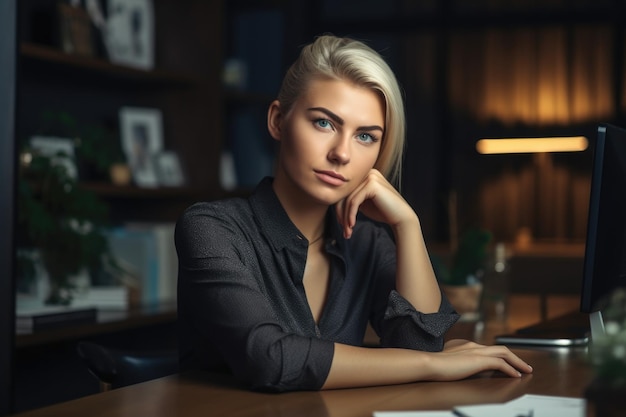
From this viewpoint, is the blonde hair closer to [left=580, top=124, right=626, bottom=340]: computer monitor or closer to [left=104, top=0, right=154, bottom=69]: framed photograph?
[left=580, top=124, right=626, bottom=340]: computer monitor

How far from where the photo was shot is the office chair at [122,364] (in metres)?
1.96

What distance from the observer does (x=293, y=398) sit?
1446 mm

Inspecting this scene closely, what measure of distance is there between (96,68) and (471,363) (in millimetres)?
2461

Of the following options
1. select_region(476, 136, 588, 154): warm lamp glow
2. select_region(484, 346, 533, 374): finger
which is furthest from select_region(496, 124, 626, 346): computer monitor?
select_region(476, 136, 588, 154): warm lamp glow

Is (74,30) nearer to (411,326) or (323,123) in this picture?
(323,123)

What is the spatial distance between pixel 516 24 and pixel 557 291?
3286mm

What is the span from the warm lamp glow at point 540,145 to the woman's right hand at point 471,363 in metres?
3.87

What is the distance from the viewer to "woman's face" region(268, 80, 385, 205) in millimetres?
1767

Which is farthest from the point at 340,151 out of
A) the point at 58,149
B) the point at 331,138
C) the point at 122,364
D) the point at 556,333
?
the point at 58,149

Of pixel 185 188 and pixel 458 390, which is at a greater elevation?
pixel 185 188

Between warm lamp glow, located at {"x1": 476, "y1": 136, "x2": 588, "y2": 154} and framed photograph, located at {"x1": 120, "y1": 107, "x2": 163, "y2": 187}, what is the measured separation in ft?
6.97

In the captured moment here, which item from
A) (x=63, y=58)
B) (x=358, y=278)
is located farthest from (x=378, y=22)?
(x=358, y=278)

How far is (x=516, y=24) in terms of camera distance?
6355 mm

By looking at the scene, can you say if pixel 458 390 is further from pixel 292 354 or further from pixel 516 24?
pixel 516 24
